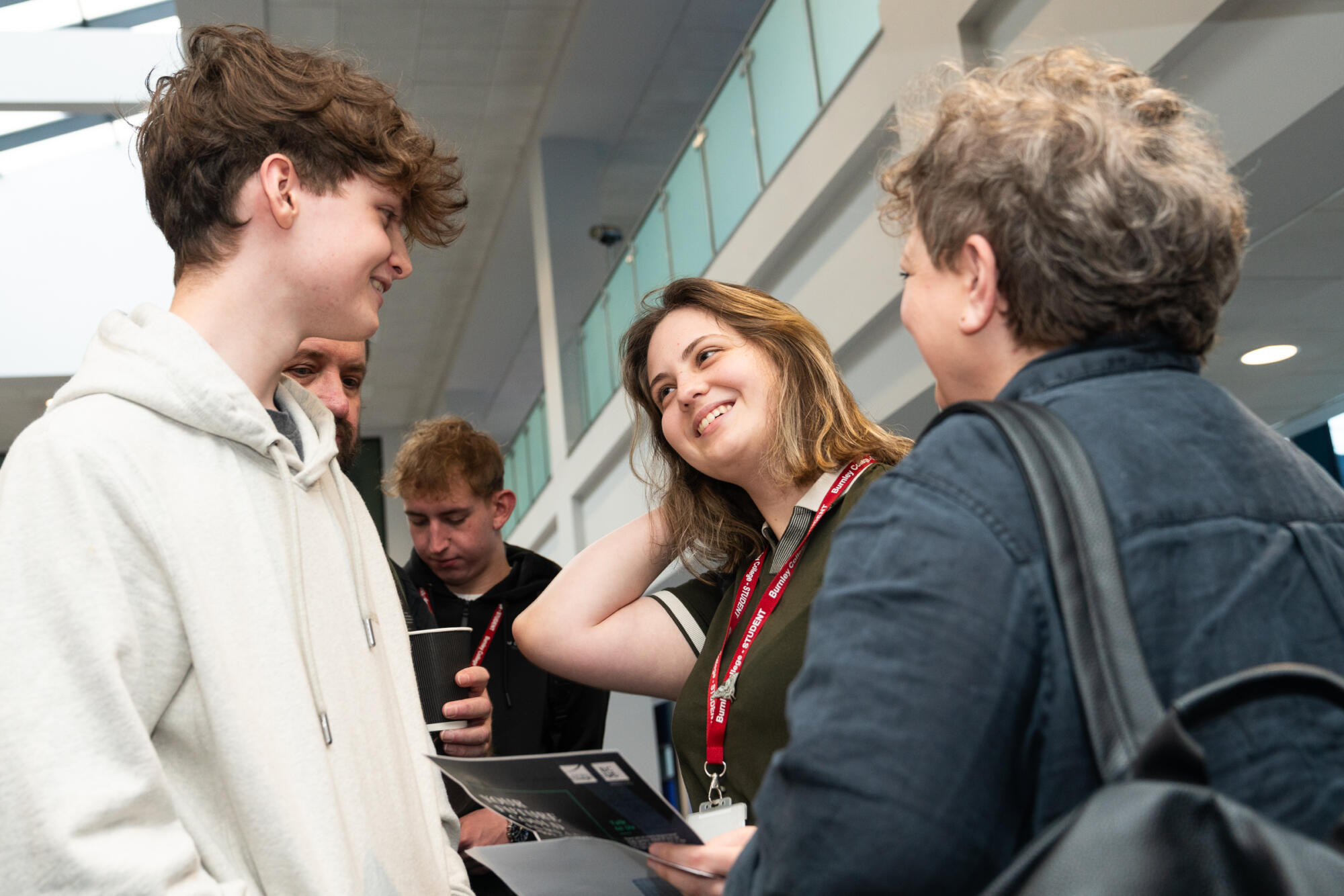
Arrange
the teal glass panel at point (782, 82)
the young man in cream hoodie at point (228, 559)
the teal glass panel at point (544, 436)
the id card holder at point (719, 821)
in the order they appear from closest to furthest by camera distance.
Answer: the young man in cream hoodie at point (228, 559) < the id card holder at point (719, 821) < the teal glass panel at point (782, 82) < the teal glass panel at point (544, 436)

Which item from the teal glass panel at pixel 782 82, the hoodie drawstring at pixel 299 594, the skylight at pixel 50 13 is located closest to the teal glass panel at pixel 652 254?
the teal glass panel at pixel 782 82

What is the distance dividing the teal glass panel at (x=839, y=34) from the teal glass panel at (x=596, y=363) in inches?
142

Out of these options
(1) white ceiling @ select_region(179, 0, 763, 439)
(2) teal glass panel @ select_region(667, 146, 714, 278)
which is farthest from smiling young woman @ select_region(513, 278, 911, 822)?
(1) white ceiling @ select_region(179, 0, 763, 439)

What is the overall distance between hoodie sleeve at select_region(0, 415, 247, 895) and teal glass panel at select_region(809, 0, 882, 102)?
4952 millimetres

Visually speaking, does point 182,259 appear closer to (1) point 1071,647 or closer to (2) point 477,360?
(1) point 1071,647

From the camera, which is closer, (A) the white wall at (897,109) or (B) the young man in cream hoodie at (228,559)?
(B) the young man in cream hoodie at (228,559)

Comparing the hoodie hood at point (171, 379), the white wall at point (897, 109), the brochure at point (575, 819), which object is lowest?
the brochure at point (575, 819)

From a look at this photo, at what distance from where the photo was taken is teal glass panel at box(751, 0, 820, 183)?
6195mm

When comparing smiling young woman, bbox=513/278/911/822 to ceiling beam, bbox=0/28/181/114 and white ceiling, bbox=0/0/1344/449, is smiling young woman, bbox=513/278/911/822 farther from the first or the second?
ceiling beam, bbox=0/28/181/114

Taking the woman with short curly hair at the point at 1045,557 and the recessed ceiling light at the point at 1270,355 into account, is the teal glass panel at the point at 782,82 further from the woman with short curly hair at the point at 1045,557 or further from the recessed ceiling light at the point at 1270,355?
the woman with short curly hair at the point at 1045,557

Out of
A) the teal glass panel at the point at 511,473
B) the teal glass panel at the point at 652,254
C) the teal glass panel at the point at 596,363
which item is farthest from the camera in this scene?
the teal glass panel at the point at 511,473

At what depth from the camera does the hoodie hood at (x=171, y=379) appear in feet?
4.34

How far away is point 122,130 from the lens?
35.0 feet

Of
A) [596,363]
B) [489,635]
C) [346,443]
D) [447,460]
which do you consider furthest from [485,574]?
[596,363]
